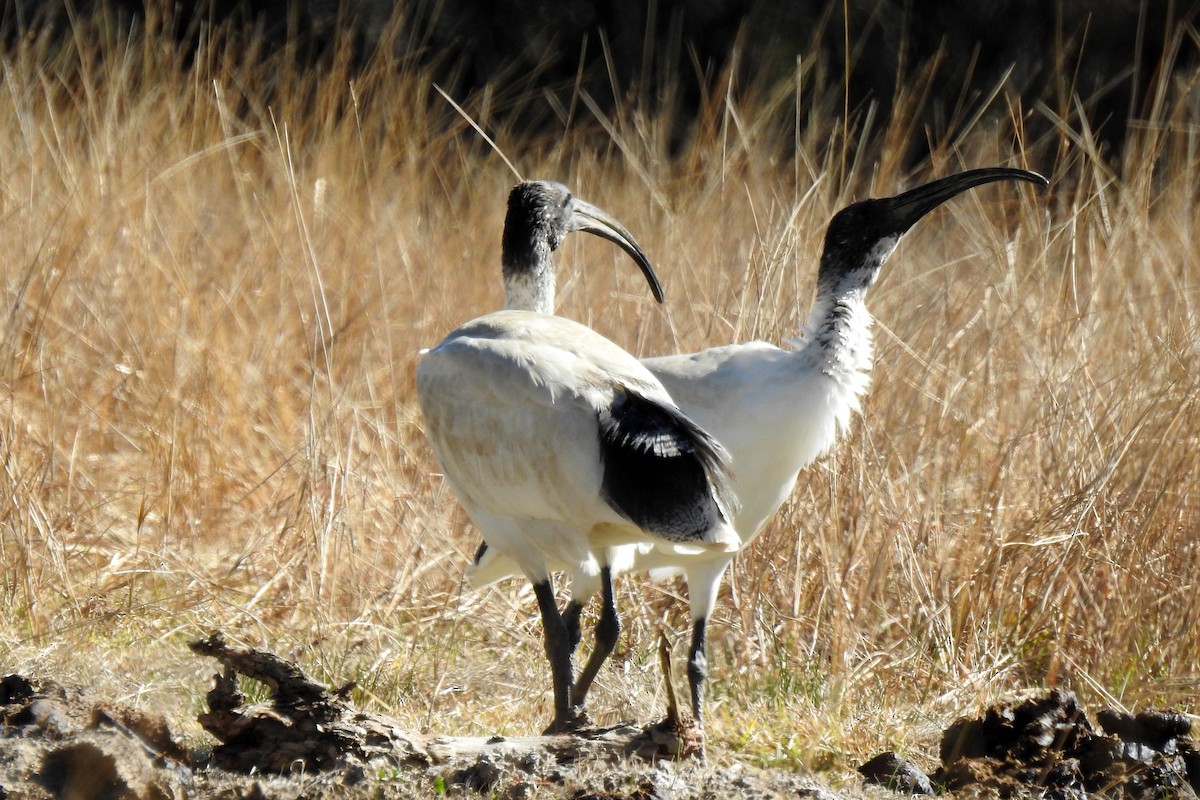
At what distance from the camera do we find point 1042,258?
4.57 metres

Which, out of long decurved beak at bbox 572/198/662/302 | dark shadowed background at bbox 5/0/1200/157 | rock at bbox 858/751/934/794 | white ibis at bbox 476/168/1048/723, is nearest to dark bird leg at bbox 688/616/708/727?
white ibis at bbox 476/168/1048/723

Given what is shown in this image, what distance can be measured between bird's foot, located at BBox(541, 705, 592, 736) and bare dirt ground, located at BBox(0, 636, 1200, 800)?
0.09m

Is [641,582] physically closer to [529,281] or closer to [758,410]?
[529,281]

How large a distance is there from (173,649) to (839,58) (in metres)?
8.25

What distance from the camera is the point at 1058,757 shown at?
3.00 metres

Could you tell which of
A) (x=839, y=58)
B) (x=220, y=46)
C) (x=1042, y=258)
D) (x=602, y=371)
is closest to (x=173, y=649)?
(x=602, y=371)

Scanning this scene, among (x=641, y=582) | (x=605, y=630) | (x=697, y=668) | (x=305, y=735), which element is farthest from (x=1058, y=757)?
(x=641, y=582)

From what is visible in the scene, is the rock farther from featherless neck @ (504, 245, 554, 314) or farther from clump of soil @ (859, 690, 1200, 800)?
featherless neck @ (504, 245, 554, 314)

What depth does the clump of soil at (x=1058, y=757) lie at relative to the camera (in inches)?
118

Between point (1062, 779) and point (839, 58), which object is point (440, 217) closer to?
point (1062, 779)

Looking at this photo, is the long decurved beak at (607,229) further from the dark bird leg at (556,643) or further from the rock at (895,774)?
the rock at (895,774)

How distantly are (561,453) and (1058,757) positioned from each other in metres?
1.12

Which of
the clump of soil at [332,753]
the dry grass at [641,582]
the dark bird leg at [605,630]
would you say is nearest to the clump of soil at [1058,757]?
the dry grass at [641,582]

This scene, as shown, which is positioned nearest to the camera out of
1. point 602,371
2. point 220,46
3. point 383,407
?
point 602,371
